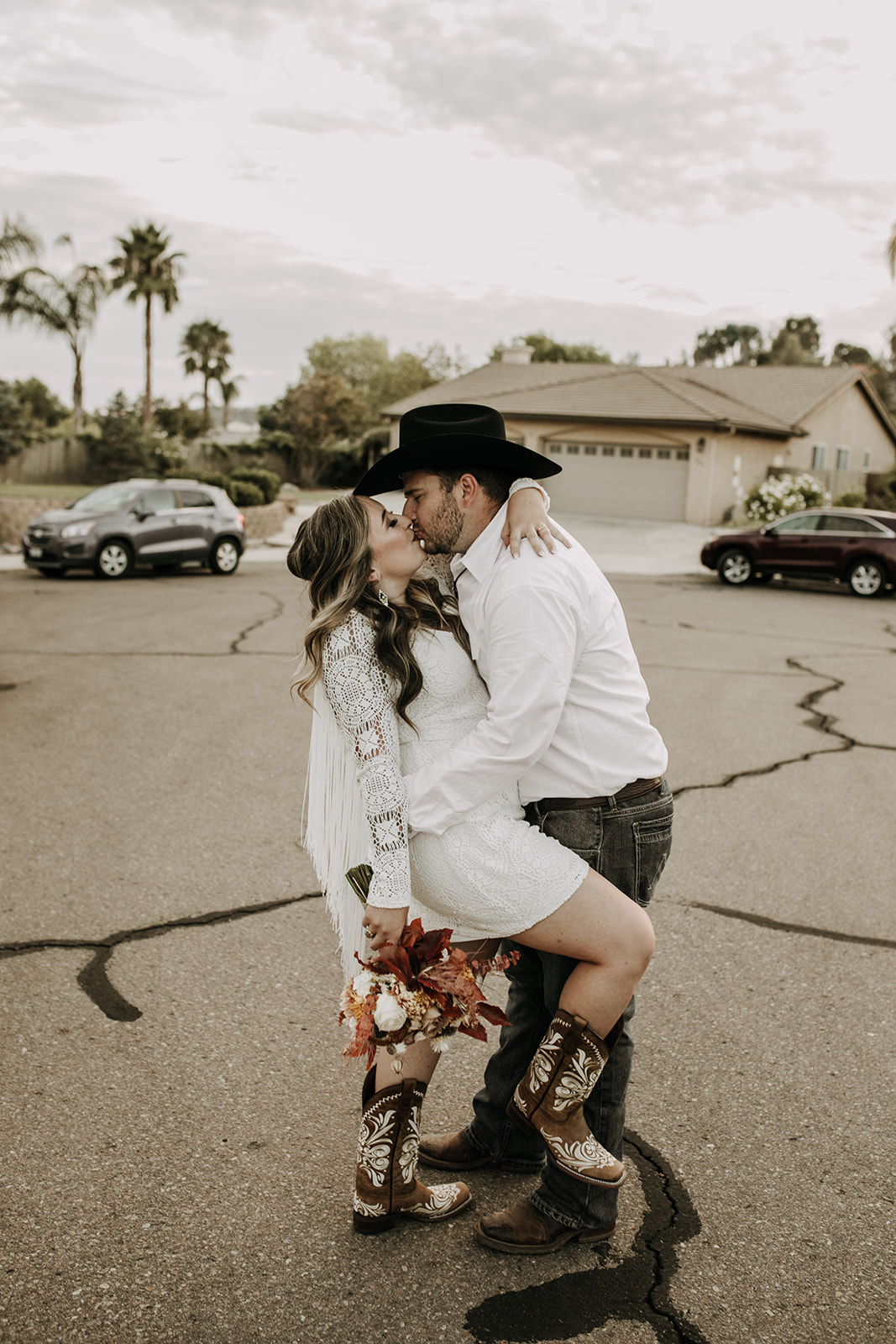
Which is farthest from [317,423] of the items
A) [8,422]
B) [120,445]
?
[8,422]

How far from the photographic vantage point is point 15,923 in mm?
4270

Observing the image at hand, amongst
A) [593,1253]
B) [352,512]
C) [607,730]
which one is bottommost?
[593,1253]

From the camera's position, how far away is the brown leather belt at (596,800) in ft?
8.27

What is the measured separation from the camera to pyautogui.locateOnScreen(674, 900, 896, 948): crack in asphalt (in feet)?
14.3

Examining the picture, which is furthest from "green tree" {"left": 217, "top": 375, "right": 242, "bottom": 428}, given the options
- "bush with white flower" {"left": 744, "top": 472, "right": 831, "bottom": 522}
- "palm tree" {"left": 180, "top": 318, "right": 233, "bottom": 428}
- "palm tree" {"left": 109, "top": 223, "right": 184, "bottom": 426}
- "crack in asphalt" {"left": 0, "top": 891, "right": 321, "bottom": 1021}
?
"crack in asphalt" {"left": 0, "top": 891, "right": 321, "bottom": 1021}

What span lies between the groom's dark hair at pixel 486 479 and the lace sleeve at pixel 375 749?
1.38ft

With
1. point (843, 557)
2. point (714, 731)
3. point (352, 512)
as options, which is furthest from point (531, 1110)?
point (843, 557)

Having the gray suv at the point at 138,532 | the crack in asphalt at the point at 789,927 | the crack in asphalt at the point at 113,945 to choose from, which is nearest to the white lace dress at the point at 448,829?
the crack in asphalt at the point at 113,945

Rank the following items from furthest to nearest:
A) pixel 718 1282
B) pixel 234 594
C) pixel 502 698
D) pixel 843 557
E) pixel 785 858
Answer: pixel 843 557
pixel 234 594
pixel 785 858
pixel 718 1282
pixel 502 698

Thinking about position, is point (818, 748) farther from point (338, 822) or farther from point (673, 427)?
point (673, 427)

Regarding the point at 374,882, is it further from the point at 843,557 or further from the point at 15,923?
the point at 843,557

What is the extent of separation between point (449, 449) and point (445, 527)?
19 cm

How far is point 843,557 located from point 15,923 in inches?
666

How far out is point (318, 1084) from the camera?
3250 mm
